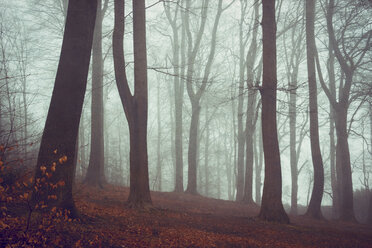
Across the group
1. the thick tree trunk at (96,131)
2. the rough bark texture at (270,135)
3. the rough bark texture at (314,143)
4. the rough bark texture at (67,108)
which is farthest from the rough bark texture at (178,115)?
the rough bark texture at (67,108)

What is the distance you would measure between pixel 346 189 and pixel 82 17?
1269 cm

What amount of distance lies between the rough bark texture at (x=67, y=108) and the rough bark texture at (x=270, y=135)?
5.27m

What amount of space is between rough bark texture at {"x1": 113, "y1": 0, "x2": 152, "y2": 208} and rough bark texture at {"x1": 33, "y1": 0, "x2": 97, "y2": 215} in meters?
2.98

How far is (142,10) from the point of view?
28.9 feet

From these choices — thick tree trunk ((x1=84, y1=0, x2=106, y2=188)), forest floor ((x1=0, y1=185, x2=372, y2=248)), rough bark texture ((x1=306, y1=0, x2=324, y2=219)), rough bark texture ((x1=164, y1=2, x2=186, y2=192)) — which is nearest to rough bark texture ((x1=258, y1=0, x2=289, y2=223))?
forest floor ((x1=0, y1=185, x2=372, y2=248))

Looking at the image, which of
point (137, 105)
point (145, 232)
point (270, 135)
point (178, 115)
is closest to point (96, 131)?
point (137, 105)

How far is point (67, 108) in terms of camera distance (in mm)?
4996

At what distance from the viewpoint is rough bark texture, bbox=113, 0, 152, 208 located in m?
8.04

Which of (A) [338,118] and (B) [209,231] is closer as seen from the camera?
(B) [209,231]

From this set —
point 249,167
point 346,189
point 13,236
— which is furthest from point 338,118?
point 13,236

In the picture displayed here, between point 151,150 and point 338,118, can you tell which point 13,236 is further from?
point 151,150

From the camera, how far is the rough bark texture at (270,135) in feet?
26.7

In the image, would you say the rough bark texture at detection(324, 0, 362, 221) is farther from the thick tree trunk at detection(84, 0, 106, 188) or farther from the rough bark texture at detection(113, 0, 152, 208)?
the thick tree trunk at detection(84, 0, 106, 188)

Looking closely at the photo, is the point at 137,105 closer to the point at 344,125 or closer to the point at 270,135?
the point at 270,135
